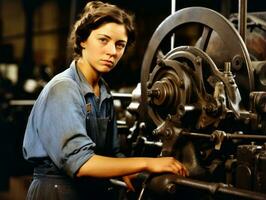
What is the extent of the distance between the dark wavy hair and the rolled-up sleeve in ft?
0.73

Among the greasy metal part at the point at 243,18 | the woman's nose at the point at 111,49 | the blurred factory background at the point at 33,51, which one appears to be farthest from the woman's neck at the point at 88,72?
the blurred factory background at the point at 33,51

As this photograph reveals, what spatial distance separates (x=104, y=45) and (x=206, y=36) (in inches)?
20.5

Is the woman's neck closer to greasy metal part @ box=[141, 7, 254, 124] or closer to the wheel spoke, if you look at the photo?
greasy metal part @ box=[141, 7, 254, 124]

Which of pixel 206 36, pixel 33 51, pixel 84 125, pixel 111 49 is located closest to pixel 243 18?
pixel 206 36

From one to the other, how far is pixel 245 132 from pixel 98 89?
658 mm

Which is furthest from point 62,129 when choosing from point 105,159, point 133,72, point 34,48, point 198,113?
point 34,48

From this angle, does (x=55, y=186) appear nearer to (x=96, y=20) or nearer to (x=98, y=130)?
(x=98, y=130)

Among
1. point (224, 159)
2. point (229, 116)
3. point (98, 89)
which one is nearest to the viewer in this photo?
point (229, 116)

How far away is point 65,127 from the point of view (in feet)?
5.58

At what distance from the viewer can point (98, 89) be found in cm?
205

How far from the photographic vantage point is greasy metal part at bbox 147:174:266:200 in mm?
1454

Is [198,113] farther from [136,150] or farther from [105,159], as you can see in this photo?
[136,150]

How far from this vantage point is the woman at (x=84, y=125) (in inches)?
65.7

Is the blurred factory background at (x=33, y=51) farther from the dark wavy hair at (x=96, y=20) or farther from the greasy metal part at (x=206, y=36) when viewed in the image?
the dark wavy hair at (x=96, y=20)
